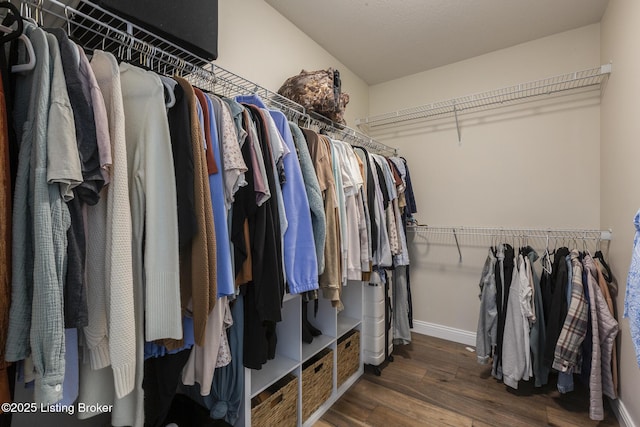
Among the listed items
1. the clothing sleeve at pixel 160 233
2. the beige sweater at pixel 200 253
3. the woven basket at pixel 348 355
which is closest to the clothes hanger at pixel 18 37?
the clothing sleeve at pixel 160 233

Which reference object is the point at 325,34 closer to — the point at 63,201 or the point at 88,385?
the point at 63,201

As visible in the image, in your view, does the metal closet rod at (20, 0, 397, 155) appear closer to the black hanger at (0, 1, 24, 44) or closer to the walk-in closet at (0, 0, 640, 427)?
the walk-in closet at (0, 0, 640, 427)

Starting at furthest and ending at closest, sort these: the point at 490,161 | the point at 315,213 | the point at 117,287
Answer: the point at 490,161, the point at 315,213, the point at 117,287

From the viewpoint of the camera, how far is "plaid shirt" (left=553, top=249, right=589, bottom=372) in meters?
1.63

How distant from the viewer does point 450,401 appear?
5.72ft

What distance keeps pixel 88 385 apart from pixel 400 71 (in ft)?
10.0

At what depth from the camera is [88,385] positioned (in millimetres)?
709

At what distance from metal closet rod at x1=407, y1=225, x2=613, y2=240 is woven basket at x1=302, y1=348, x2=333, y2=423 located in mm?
1563

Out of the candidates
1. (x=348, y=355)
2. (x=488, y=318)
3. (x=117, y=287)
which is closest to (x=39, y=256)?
(x=117, y=287)

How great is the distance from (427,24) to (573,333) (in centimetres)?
224

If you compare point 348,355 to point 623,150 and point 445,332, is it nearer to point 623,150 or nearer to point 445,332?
point 445,332

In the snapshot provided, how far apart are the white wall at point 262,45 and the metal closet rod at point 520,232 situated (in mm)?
1795

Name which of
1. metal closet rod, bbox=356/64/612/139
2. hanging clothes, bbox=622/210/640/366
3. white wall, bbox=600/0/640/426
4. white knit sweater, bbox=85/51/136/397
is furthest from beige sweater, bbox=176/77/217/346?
metal closet rod, bbox=356/64/612/139

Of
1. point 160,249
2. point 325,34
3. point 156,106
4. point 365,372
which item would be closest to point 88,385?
point 160,249
